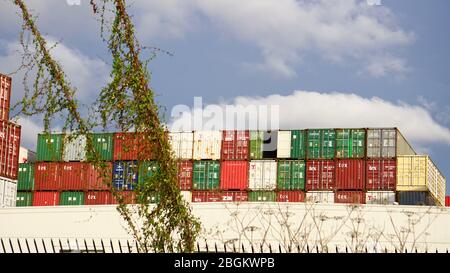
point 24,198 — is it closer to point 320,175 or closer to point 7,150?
point 7,150

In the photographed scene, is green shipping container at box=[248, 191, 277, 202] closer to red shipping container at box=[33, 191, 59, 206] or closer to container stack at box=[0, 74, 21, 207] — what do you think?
red shipping container at box=[33, 191, 59, 206]

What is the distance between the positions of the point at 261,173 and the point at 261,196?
201 cm

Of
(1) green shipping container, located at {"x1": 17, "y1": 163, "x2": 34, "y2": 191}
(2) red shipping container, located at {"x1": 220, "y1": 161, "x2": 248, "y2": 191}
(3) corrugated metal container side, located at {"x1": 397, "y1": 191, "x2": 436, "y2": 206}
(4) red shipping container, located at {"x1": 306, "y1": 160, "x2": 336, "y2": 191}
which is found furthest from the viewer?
(1) green shipping container, located at {"x1": 17, "y1": 163, "x2": 34, "y2": 191}

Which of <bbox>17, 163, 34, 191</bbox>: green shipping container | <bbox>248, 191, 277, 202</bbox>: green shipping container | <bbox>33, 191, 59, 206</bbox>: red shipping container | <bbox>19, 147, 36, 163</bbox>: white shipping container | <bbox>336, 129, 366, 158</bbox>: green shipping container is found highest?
<bbox>336, 129, 366, 158</bbox>: green shipping container

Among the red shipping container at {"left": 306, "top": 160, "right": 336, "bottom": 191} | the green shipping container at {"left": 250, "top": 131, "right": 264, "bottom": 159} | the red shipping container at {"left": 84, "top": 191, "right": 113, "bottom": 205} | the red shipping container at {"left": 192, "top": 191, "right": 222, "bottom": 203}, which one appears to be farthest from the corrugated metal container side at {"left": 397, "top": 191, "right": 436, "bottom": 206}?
the red shipping container at {"left": 84, "top": 191, "right": 113, "bottom": 205}

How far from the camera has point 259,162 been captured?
234ft

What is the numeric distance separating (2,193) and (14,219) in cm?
1511

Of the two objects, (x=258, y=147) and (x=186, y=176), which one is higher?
(x=258, y=147)

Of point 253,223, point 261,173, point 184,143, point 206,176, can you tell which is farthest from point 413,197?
point 253,223

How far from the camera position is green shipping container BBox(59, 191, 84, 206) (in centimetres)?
7262

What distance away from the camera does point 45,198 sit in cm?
7456

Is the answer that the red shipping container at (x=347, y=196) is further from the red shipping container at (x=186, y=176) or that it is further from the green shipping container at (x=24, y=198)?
the green shipping container at (x=24, y=198)
